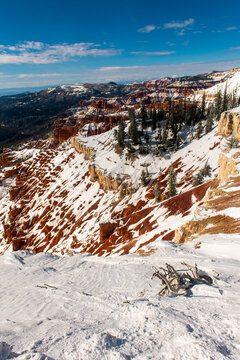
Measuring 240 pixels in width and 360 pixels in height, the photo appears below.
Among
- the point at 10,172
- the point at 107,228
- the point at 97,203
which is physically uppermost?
the point at 107,228

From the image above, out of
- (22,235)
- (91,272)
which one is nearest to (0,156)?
(22,235)

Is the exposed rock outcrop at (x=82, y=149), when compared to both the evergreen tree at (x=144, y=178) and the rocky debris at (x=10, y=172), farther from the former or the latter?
the rocky debris at (x=10, y=172)

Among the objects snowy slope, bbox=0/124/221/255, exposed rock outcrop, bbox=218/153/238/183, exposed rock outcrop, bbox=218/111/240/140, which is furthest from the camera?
exposed rock outcrop, bbox=218/111/240/140

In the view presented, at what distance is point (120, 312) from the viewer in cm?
663

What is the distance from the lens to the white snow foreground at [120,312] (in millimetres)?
4426

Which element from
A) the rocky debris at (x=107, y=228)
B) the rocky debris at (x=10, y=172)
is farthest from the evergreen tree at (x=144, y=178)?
the rocky debris at (x=10, y=172)

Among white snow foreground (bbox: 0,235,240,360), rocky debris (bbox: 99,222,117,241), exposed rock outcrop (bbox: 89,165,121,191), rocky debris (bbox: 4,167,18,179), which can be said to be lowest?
rocky debris (bbox: 4,167,18,179)

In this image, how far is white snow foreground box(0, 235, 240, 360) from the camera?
4.43m

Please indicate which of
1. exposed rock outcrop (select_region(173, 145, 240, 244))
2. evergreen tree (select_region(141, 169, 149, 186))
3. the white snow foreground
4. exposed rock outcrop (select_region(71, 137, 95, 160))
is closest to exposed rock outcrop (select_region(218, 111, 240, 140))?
evergreen tree (select_region(141, 169, 149, 186))

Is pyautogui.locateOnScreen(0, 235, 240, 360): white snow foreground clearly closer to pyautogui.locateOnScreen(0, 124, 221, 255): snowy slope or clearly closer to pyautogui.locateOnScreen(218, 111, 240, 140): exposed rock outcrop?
pyautogui.locateOnScreen(0, 124, 221, 255): snowy slope

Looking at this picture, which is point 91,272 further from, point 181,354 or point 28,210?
point 28,210

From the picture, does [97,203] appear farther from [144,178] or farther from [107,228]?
[107,228]

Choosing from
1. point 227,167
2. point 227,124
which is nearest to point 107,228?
point 227,167

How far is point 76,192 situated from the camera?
255 ft
